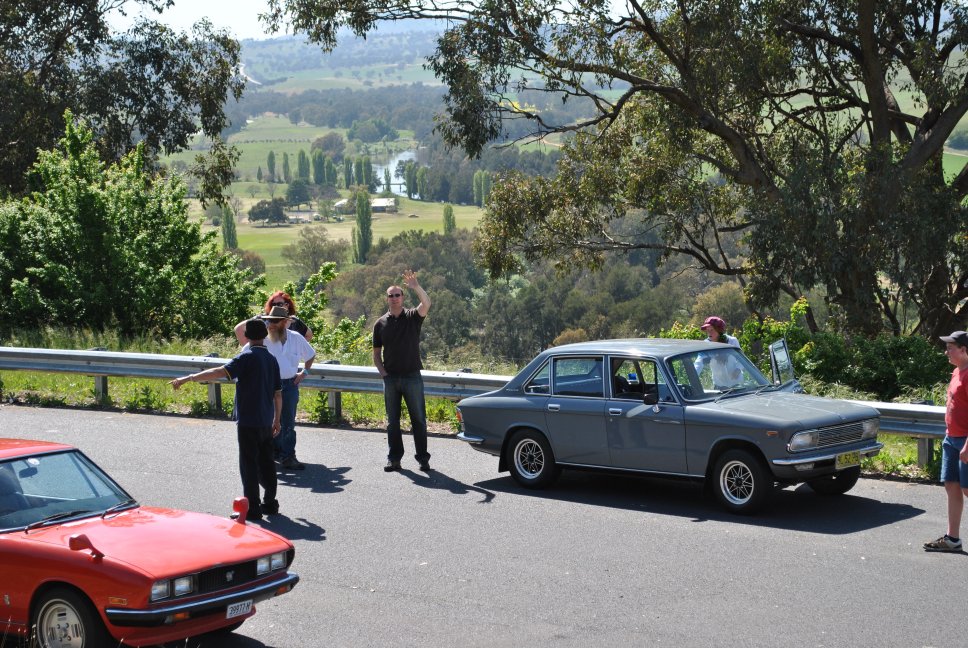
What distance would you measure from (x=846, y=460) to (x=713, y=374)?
146cm

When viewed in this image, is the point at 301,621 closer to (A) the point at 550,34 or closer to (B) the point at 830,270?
(B) the point at 830,270

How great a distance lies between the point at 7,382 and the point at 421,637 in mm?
12369

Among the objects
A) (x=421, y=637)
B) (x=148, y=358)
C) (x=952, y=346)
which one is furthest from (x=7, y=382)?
(x=952, y=346)

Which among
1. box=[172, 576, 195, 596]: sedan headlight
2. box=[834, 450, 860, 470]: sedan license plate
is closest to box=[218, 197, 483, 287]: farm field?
box=[834, 450, 860, 470]: sedan license plate

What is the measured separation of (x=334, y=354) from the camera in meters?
20.0

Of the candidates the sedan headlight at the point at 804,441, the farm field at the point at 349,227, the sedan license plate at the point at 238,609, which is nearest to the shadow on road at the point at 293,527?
the sedan license plate at the point at 238,609

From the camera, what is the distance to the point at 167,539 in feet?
22.2

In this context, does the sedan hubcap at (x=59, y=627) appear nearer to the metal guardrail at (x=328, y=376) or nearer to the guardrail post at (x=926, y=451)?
the metal guardrail at (x=328, y=376)

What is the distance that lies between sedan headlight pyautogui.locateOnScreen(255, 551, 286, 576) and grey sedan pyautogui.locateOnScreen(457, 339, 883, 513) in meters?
4.25

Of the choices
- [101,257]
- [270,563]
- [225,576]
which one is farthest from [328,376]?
[101,257]

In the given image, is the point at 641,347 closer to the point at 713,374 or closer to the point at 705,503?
the point at 713,374

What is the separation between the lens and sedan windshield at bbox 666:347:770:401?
10.5 metres

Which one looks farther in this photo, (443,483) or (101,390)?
(101,390)

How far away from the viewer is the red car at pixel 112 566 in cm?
625
